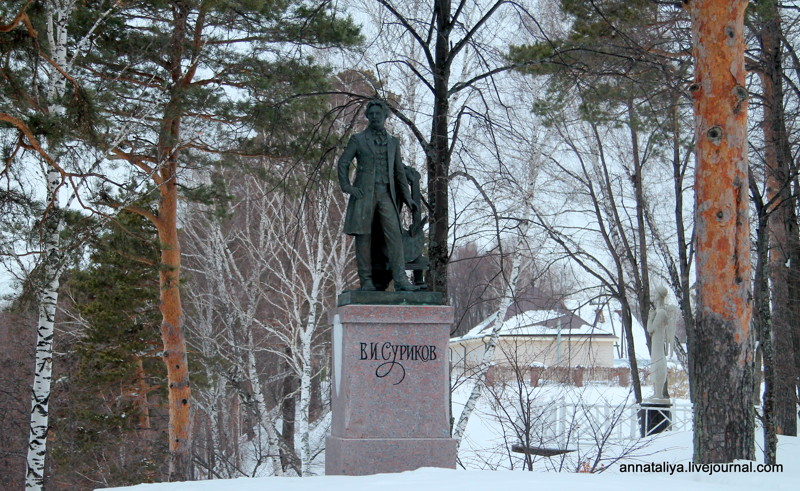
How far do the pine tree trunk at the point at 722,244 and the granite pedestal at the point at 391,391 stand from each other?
7.62 feet

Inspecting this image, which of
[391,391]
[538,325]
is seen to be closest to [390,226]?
[391,391]

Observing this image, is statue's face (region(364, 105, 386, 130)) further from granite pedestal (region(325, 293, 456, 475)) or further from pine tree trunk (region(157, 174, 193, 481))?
pine tree trunk (region(157, 174, 193, 481))

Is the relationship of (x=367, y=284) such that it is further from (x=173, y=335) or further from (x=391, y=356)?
(x=173, y=335)

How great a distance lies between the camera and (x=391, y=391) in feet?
22.9

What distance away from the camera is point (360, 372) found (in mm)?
6926

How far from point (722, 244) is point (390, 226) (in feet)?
9.88

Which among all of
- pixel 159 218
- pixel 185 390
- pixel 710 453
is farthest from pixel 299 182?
pixel 710 453

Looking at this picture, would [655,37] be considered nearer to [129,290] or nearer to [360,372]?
[360,372]

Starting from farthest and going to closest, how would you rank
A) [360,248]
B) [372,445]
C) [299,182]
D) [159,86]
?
[299,182] → [159,86] → [360,248] → [372,445]

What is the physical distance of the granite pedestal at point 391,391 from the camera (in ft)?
22.4

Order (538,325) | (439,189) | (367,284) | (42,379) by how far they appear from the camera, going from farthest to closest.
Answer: (538,325) → (42,379) → (439,189) → (367,284)

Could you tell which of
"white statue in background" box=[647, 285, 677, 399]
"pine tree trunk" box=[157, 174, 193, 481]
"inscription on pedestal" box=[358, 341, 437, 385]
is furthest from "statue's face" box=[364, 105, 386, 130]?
"white statue in background" box=[647, 285, 677, 399]

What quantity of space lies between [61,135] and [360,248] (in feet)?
11.9

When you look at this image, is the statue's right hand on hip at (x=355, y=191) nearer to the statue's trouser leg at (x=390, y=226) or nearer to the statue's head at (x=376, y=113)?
the statue's trouser leg at (x=390, y=226)
